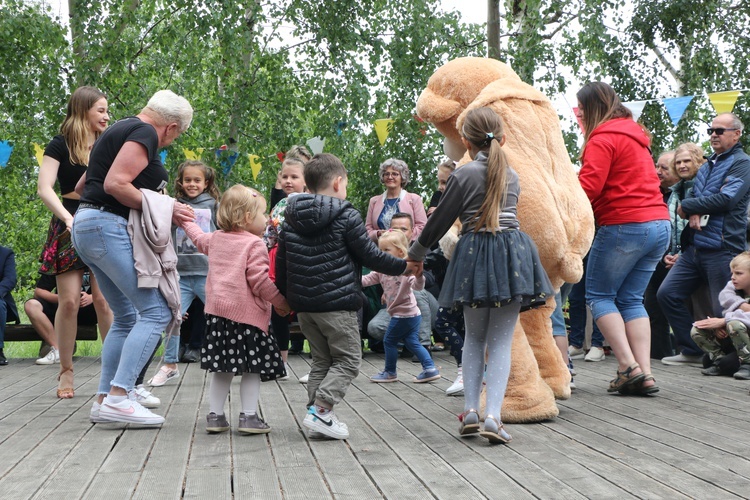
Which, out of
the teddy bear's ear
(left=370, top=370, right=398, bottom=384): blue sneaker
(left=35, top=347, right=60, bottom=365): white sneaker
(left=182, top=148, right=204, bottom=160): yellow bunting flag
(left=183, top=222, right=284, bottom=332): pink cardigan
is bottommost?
(left=35, top=347, right=60, bottom=365): white sneaker

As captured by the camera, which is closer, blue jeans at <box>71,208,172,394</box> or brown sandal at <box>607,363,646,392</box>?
blue jeans at <box>71,208,172,394</box>

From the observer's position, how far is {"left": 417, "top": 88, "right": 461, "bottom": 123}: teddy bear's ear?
18.3 feet

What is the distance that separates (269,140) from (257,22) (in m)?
1.81

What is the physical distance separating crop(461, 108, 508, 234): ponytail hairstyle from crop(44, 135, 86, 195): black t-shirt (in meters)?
2.83

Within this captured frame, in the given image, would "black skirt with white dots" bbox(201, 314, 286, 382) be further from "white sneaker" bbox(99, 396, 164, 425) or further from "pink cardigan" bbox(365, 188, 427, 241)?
"pink cardigan" bbox(365, 188, 427, 241)

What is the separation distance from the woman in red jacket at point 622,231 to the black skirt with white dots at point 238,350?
2.42 meters

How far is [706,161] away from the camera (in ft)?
26.6

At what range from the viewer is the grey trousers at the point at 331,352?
4621 millimetres

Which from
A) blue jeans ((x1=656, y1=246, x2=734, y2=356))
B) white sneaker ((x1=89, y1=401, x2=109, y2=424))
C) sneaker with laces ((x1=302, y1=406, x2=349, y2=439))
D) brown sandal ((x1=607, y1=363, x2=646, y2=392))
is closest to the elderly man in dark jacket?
white sneaker ((x1=89, y1=401, x2=109, y2=424))

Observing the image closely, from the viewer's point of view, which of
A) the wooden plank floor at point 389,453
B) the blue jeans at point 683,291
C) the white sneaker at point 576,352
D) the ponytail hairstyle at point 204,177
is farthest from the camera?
the white sneaker at point 576,352

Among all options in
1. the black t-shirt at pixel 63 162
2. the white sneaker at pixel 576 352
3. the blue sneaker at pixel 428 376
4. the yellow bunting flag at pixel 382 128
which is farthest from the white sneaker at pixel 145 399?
the yellow bunting flag at pixel 382 128

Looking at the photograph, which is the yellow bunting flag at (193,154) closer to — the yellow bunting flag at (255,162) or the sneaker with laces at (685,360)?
the yellow bunting flag at (255,162)

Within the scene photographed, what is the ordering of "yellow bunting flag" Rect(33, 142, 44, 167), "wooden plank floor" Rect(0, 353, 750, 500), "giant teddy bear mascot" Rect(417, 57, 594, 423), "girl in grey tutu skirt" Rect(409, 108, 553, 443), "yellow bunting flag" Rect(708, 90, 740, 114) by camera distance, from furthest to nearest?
"yellow bunting flag" Rect(33, 142, 44, 167)
"yellow bunting flag" Rect(708, 90, 740, 114)
"giant teddy bear mascot" Rect(417, 57, 594, 423)
"girl in grey tutu skirt" Rect(409, 108, 553, 443)
"wooden plank floor" Rect(0, 353, 750, 500)

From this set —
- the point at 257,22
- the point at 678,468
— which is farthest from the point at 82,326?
the point at 678,468
